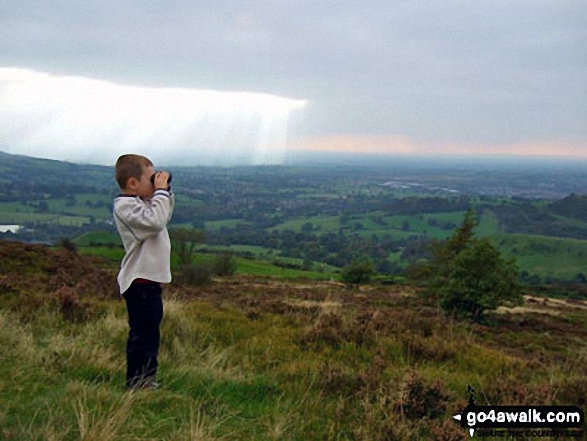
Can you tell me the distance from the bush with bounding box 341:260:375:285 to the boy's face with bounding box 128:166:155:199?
129ft

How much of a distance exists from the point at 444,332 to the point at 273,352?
3421 mm

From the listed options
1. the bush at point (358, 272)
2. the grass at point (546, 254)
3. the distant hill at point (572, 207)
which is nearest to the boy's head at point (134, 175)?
the bush at point (358, 272)

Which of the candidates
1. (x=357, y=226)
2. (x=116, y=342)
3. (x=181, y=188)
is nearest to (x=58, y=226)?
(x=181, y=188)

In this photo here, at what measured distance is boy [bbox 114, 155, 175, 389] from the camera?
3.72 m

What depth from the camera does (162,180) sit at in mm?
3812

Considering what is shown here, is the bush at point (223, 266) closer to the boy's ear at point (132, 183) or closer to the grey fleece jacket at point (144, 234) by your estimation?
the grey fleece jacket at point (144, 234)

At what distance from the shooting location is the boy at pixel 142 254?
3.72 meters

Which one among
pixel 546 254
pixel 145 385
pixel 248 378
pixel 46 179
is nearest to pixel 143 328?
pixel 145 385

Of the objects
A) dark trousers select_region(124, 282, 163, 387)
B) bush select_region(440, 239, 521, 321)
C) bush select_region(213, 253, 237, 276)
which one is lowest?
bush select_region(213, 253, 237, 276)

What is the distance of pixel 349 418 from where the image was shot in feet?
11.4

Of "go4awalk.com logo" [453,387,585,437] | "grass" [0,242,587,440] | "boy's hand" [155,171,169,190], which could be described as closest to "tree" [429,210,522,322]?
"grass" [0,242,587,440]

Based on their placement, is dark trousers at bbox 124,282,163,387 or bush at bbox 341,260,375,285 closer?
dark trousers at bbox 124,282,163,387

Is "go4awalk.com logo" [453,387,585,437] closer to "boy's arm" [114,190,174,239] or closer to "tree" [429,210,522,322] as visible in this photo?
"boy's arm" [114,190,174,239]

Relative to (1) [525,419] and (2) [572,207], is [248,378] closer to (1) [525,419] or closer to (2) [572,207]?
(1) [525,419]
